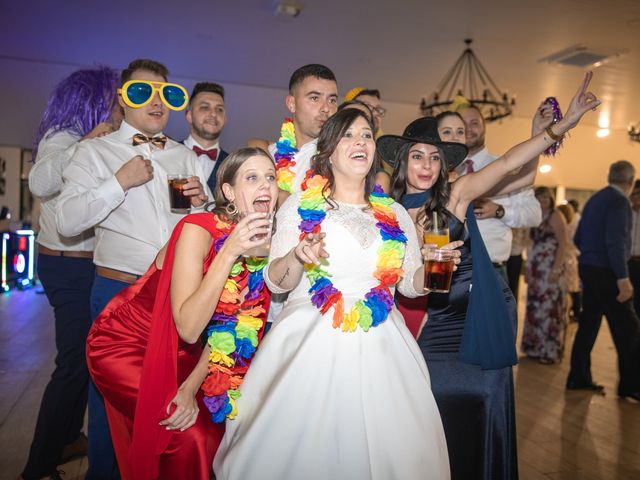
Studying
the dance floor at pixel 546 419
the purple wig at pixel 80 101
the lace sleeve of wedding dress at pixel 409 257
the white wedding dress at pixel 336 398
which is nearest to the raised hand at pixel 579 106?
the lace sleeve of wedding dress at pixel 409 257

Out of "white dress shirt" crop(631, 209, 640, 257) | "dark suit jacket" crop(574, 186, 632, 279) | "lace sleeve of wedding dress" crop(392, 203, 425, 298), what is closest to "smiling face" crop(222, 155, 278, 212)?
"lace sleeve of wedding dress" crop(392, 203, 425, 298)

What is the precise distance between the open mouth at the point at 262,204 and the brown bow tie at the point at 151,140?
0.87 meters

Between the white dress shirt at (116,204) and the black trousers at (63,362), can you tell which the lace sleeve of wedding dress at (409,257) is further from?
the black trousers at (63,362)

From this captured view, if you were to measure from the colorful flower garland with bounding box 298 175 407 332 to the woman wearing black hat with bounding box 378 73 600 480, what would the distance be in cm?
35

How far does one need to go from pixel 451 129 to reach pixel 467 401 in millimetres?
1395

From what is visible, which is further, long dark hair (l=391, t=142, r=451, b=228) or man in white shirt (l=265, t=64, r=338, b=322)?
man in white shirt (l=265, t=64, r=338, b=322)

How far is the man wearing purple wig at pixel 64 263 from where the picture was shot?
2.58 m

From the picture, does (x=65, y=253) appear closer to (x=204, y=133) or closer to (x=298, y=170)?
(x=204, y=133)

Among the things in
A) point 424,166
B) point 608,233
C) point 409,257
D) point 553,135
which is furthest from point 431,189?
point 608,233

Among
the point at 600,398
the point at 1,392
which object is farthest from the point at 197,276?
the point at 600,398

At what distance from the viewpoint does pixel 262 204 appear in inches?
77.1

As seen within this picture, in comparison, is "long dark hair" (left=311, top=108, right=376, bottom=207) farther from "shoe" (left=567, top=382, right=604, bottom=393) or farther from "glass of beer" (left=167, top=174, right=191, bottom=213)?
"shoe" (left=567, top=382, right=604, bottom=393)

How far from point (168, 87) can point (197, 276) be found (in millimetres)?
1133

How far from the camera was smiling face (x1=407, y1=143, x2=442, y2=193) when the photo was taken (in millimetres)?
2316
